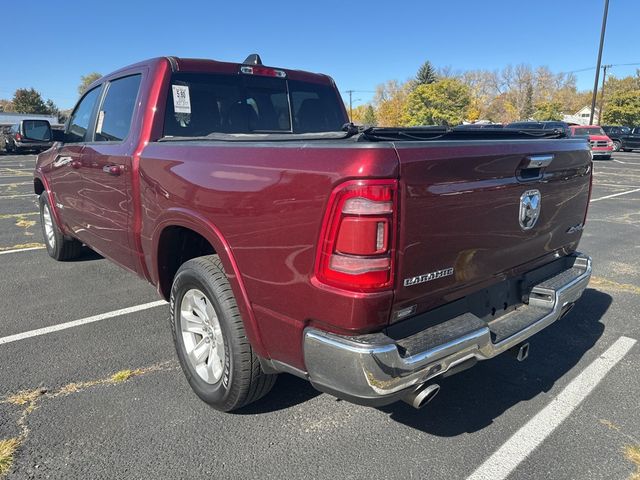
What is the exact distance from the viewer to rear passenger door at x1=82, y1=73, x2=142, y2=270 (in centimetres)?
346

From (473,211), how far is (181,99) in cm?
224

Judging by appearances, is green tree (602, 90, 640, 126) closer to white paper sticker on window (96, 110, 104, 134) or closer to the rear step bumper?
white paper sticker on window (96, 110, 104, 134)

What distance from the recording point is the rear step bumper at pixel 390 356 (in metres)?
1.96

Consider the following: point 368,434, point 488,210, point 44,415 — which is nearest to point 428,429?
point 368,434

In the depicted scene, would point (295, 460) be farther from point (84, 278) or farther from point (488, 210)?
point (84, 278)

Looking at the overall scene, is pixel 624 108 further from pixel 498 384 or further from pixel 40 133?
pixel 40 133

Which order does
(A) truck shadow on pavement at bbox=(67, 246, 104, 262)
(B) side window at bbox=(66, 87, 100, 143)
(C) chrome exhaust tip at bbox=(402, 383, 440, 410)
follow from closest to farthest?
(C) chrome exhaust tip at bbox=(402, 383, 440, 410) < (B) side window at bbox=(66, 87, 100, 143) < (A) truck shadow on pavement at bbox=(67, 246, 104, 262)

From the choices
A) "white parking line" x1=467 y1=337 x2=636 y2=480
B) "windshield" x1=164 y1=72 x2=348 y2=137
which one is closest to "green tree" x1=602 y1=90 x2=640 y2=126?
"windshield" x1=164 y1=72 x2=348 y2=137

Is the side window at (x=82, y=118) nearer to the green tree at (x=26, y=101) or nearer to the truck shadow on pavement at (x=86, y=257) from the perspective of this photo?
the truck shadow on pavement at (x=86, y=257)

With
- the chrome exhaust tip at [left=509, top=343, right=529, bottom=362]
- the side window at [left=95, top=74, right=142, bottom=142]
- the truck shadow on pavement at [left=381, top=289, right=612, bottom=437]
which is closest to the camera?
the chrome exhaust tip at [left=509, top=343, right=529, bottom=362]

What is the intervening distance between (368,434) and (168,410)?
3.76 feet

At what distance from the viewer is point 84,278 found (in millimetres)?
5262

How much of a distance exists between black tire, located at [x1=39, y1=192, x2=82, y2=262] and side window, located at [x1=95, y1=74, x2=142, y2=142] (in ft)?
6.28

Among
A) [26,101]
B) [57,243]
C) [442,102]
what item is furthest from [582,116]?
[57,243]
